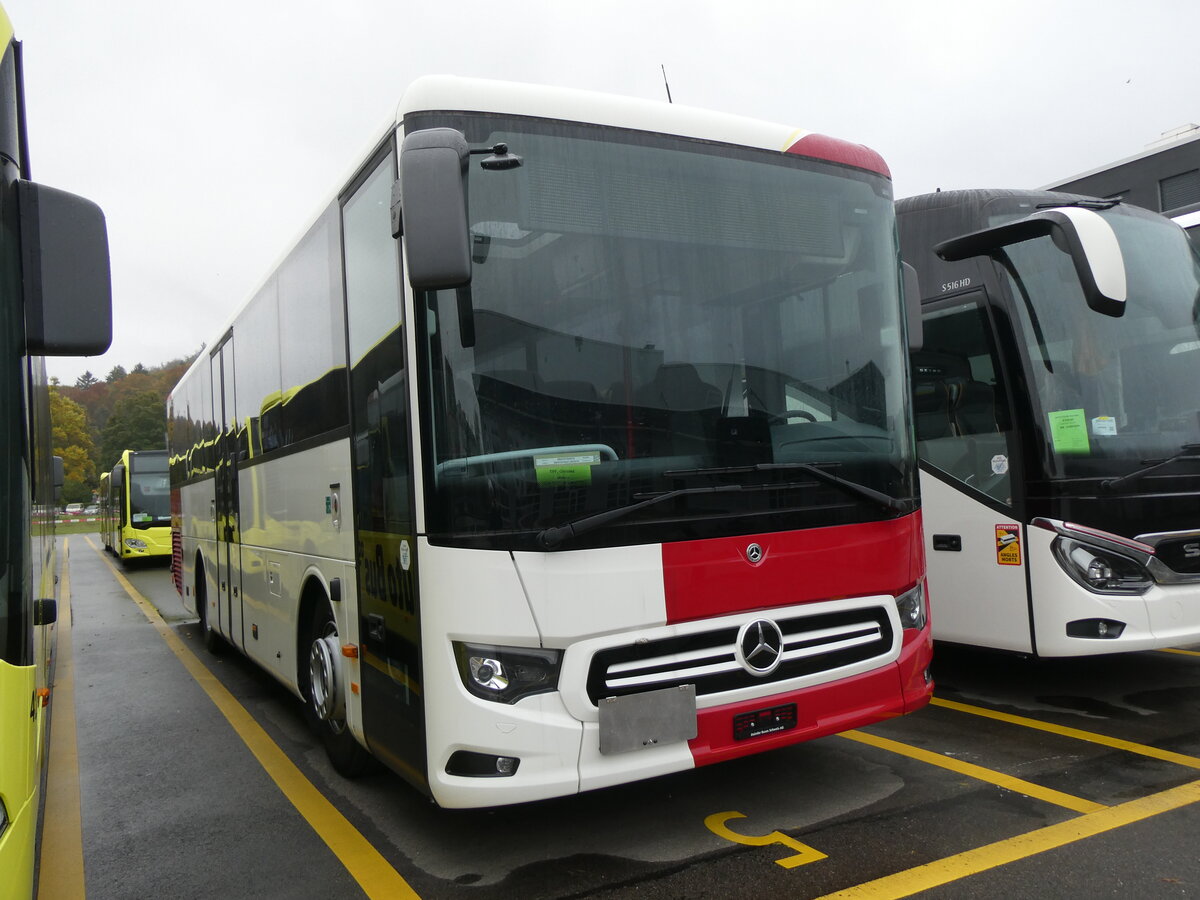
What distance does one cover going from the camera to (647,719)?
3326 millimetres

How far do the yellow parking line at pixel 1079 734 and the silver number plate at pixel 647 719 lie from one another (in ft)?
8.89

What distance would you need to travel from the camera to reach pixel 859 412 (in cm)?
394

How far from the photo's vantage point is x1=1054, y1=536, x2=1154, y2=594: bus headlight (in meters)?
5.09

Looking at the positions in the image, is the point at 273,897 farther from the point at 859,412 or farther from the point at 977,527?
the point at 977,527

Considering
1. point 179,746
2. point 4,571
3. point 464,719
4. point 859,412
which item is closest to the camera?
point 4,571

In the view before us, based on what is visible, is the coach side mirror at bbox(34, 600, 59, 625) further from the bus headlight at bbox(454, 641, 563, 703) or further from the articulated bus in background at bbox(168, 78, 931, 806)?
the bus headlight at bbox(454, 641, 563, 703)

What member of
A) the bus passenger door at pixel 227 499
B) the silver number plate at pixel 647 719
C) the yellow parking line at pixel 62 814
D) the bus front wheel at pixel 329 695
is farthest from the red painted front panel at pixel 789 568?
the bus passenger door at pixel 227 499

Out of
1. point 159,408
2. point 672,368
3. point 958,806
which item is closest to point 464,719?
point 672,368

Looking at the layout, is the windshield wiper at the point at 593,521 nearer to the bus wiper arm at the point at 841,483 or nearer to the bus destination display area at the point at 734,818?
the bus wiper arm at the point at 841,483

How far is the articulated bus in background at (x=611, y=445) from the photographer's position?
10.7ft

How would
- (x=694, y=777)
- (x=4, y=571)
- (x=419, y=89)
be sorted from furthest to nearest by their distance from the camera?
1. (x=694, y=777)
2. (x=419, y=89)
3. (x=4, y=571)

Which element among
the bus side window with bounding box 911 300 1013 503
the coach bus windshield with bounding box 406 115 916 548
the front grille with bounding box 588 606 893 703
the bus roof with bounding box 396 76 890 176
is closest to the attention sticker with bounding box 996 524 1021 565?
the bus side window with bounding box 911 300 1013 503

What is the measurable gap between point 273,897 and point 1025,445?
437cm

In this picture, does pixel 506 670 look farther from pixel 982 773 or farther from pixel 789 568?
pixel 982 773
